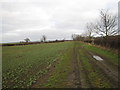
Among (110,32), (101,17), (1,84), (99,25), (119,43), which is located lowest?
(1,84)

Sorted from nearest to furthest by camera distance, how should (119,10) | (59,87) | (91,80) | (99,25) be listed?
1. (59,87)
2. (91,80)
3. (119,10)
4. (99,25)

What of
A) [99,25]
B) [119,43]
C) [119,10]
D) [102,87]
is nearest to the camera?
[102,87]

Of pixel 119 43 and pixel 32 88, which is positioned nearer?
pixel 32 88

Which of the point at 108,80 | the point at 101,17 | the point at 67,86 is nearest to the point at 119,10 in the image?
the point at 101,17

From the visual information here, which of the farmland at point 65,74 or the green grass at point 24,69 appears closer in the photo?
the farmland at point 65,74

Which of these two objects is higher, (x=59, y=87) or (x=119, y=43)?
(x=119, y=43)

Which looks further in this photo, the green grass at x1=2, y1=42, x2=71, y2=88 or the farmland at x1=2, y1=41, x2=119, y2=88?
the green grass at x1=2, y1=42, x2=71, y2=88

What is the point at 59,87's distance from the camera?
13.0ft

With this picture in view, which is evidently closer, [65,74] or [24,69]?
[65,74]

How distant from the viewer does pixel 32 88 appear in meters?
4.09

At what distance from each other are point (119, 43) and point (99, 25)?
58.2 ft

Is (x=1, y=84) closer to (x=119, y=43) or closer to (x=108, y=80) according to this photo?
(x=108, y=80)

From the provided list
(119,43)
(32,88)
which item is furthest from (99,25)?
(32,88)

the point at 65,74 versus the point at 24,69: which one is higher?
the point at 65,74
